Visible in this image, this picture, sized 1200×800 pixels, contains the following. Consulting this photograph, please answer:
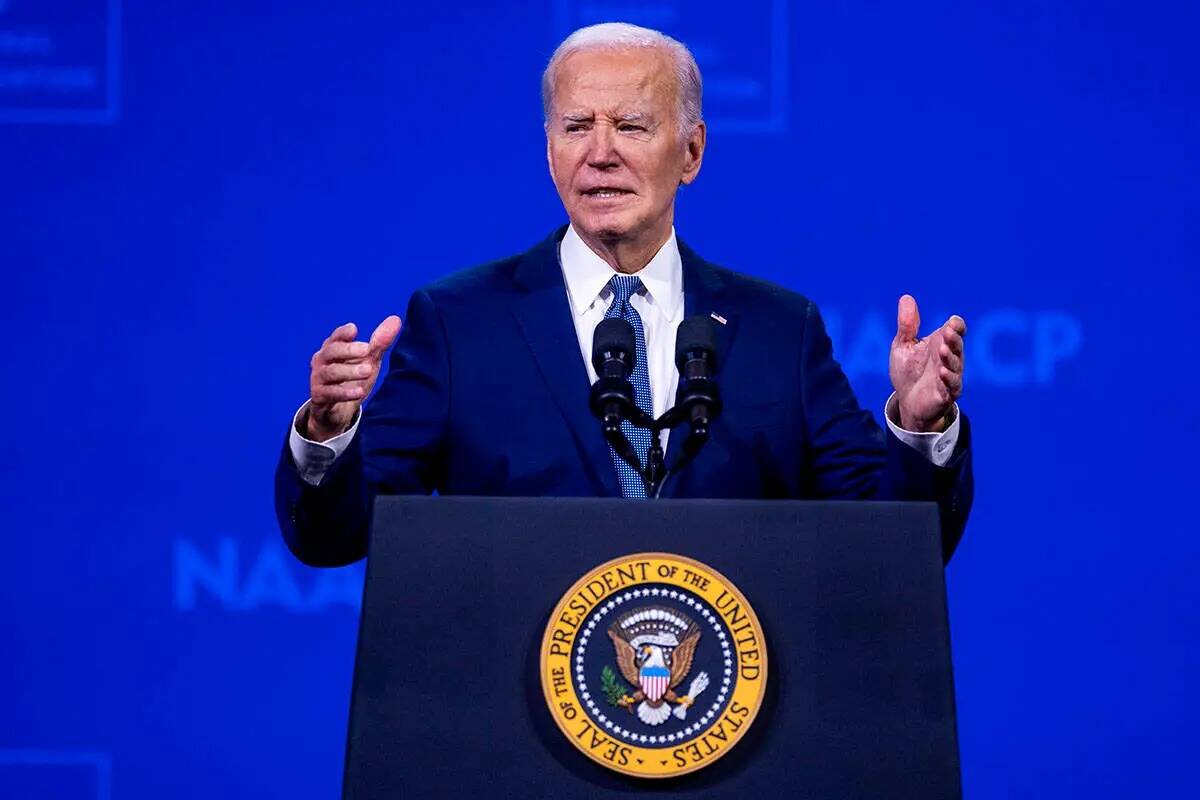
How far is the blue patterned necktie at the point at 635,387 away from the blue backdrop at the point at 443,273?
948 mm

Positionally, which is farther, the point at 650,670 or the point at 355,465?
the point at 355,465

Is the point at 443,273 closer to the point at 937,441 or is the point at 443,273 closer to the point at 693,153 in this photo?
the point at 693,153

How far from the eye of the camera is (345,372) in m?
1.59

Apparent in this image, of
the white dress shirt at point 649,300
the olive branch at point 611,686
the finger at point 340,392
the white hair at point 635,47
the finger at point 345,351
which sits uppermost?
the white hair at point 635,47

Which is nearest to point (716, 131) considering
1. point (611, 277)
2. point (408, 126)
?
point (408, 126)

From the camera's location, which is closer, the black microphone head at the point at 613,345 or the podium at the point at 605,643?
the podium at the point at 605,643

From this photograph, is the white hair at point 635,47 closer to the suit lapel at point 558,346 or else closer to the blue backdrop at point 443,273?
the suit lapel at point 558,346

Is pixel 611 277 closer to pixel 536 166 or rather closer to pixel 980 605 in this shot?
pixel 536 166

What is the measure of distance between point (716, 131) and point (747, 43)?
6.7 inches

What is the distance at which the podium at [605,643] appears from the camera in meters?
1.39

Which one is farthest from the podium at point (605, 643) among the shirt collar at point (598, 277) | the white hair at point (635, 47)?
the white hair at point (635, 47)

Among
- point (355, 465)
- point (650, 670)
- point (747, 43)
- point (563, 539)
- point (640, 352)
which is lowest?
point (650, 670)

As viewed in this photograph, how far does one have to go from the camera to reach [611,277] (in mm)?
2146

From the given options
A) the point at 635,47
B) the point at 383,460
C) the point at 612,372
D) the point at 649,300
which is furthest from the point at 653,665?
the point at 635,47
